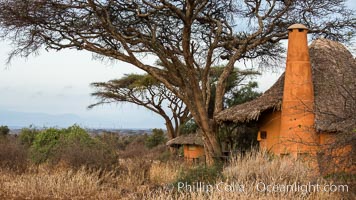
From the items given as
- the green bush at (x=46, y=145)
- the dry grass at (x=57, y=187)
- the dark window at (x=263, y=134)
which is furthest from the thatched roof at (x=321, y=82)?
the green bush at (x=46, y=145)

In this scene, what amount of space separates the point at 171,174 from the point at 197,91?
285 centimetres

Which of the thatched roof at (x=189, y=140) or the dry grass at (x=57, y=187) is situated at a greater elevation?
the thatched roof at (x=189, y=140)

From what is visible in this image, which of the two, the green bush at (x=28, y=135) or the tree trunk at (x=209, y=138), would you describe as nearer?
the tree trunk at (x=209, y=138)

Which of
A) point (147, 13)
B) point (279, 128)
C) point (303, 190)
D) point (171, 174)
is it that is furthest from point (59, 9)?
point (303, 190)

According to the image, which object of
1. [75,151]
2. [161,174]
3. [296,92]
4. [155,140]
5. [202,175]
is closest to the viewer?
[202,175]

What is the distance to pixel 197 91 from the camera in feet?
50.3

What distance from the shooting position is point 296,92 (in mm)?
12688

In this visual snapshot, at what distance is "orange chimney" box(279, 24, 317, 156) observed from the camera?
12.4 meters

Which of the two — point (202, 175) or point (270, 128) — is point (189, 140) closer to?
point (270, 128)

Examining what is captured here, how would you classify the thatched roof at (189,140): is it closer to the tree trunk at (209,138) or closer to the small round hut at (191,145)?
the small round hut at (191,145)

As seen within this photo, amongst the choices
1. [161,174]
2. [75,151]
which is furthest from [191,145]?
[75,151]

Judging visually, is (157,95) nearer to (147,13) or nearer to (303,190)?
(147,13)

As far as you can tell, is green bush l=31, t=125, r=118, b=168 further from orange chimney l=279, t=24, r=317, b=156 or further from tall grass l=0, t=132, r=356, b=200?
orange chimney l=279, t=24, r=317, b=156

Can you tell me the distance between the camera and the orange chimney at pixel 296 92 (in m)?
12.4
